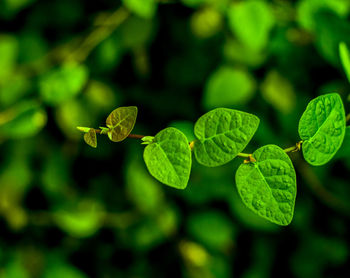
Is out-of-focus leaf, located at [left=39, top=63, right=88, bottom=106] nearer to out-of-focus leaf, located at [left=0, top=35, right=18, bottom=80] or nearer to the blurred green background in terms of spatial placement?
the blurred green background

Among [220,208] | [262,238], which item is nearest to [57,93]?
[220,208]

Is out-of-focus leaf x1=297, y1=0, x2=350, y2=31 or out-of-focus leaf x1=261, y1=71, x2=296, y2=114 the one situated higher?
out-of-focus leaf x1=297, y1=0, x2=350, y2=31

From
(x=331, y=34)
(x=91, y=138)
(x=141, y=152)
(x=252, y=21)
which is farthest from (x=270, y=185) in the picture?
(x=141, y=152)

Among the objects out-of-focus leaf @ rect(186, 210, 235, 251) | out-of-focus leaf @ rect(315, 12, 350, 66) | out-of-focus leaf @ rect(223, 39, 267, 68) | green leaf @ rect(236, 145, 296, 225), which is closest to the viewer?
green leaf @ rect(236, 145, 296, 225)

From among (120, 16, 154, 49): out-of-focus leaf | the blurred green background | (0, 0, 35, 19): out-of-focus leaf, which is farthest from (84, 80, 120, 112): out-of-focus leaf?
(0, 0, 35, 19): out-of-focus leaf

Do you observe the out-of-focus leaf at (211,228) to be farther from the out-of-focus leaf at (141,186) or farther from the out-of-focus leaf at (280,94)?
the out-of-focus leaf at (280,94)

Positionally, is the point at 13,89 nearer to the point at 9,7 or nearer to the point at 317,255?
the point at 9,7

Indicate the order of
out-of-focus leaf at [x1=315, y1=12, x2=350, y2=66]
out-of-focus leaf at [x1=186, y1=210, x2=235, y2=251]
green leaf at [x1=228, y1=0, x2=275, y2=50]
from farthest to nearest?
out-of-focus leaf at [x1=186, y1=210, x2=235, y2=251] → green leaf at [x1=228, y1=0, x2=275, y2=50] → out-of-focus leaf at [x1=315, y1=12, x2=350, y2=66]
